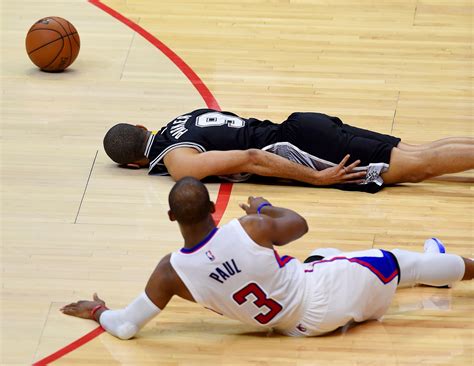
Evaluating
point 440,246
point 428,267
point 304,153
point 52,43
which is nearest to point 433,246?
point 440,246

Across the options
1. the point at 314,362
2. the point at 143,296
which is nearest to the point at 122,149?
the point at 143,296

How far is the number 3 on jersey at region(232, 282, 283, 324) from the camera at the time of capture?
6.55 metres

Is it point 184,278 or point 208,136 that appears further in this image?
point 208,136

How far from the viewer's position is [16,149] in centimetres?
914

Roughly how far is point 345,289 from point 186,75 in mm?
4034

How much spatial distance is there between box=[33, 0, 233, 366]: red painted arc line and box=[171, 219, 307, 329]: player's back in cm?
84

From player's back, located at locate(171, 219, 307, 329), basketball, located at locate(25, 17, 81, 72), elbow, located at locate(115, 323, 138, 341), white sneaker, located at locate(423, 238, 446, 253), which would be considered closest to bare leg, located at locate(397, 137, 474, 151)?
white sneaker, located at locate(423, 238, 446, 253)

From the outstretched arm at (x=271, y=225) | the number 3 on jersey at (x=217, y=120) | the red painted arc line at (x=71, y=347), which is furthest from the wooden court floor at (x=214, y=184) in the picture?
the outstretched arm at (x=271, y=225)

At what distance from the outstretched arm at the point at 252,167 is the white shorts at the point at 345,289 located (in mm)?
1569

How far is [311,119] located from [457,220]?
4.34 ft

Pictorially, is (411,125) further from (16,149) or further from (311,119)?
(16,149)

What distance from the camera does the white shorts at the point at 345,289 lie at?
675 centimetres

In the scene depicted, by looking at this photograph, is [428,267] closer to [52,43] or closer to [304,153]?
[304,153]

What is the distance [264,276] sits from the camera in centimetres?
654
